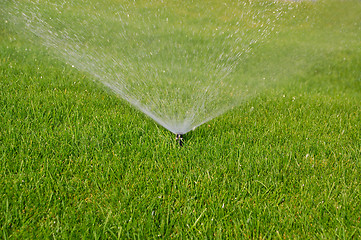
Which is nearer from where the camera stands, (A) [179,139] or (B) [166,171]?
(B) [166,171]

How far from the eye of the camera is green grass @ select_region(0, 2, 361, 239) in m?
2.56

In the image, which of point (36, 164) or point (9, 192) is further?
point (36, 164)

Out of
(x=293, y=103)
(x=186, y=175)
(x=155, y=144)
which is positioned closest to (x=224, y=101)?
(x=293, y=103)

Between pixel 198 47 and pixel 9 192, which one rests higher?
pixel 9 192

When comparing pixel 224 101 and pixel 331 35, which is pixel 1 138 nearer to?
pixel 224 101

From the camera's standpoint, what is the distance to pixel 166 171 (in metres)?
3.32

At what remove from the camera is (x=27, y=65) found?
22.4ft

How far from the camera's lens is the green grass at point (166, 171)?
8.41 feet

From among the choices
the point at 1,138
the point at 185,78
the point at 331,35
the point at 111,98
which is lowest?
the point at 331,35

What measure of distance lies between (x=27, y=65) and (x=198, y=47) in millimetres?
6364

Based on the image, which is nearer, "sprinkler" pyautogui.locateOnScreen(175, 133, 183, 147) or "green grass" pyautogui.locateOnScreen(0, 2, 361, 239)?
"green grass" pyautogui.locateOnScreen(0, 2, 361, 239)

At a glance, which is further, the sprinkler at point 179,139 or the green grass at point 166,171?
the sprinkler at point 179,139

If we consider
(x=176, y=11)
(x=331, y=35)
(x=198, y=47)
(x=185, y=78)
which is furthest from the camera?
(x=176, y=11)

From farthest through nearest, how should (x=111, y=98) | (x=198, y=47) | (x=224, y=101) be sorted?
(x=198, y=47)
(x=224, y=101)
(x=111, y=98)
